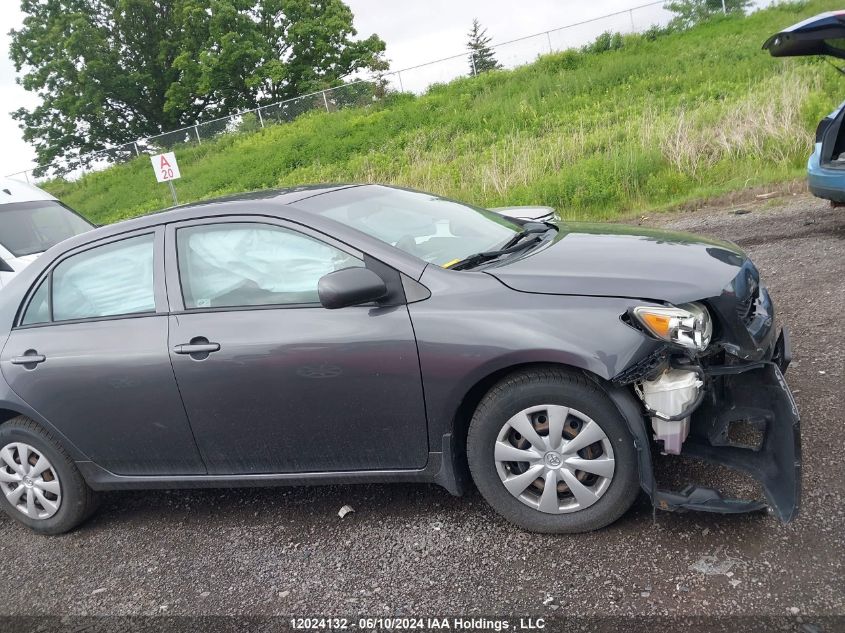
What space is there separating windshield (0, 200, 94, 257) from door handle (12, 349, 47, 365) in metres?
4.86

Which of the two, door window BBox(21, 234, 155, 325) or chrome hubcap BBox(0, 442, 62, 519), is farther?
chrome hubcap BBox(0, 442, 62, 519)

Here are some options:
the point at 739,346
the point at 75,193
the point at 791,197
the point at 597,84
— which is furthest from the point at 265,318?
the point at 75,193

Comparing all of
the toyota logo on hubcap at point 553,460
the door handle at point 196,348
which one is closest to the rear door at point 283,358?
the door handle at point 196,348

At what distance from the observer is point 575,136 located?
43.6ft

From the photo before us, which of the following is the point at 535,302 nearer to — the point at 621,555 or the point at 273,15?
the point at 621,555

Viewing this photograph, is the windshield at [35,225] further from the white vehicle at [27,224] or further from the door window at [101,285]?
the door window at [101,285]

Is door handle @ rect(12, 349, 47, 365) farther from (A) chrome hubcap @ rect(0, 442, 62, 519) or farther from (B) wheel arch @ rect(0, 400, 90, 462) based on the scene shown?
(A) chrome hubcap @ rect(0, 442, 62, 519)

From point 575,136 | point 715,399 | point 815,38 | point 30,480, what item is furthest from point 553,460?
point 575,136

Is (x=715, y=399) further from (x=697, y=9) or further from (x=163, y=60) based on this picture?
(x=163, y=60)

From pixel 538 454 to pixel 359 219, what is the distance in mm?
1473

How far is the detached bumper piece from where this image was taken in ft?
8.27

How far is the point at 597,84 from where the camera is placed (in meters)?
20.8

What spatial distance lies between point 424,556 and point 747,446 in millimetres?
1427

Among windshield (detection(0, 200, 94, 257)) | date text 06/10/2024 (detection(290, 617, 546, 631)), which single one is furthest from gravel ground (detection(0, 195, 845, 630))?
windshield (detection(0, 200, 94, 257))
